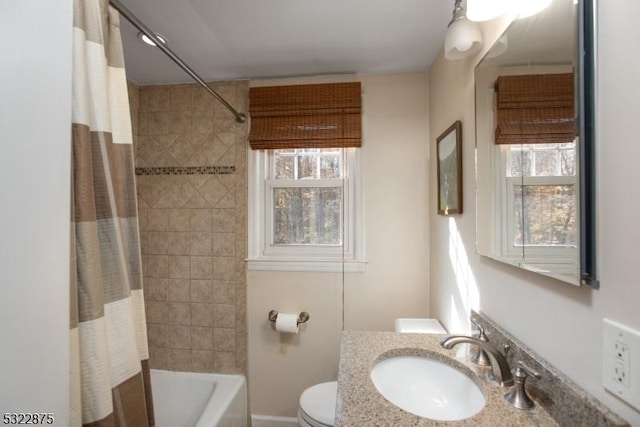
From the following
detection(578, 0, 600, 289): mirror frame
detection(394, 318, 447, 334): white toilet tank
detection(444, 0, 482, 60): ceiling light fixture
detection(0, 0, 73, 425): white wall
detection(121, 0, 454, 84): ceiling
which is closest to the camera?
detection(0, 0, 73, 425): white wall

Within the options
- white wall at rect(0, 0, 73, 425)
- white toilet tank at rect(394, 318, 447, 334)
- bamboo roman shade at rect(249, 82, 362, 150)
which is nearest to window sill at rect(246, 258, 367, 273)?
white toilet tank at rect(394, 318, 447, 334)

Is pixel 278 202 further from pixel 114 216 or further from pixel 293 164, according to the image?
pixel 114 216

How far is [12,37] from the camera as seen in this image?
0.48 metres

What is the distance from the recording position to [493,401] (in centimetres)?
77

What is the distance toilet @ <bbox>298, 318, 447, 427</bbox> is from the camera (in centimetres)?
139

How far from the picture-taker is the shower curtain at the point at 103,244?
69cm

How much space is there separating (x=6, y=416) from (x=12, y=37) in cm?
61

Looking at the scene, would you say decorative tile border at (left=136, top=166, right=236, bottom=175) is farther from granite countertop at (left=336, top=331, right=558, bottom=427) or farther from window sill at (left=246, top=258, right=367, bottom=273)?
granite countertop at (left=336, top=331, right=558, bottom=427)

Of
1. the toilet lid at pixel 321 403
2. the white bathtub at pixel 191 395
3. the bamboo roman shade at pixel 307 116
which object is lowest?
the white bathtub at pixel 191 395

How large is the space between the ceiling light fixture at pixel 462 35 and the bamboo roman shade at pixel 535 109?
0.21 metres

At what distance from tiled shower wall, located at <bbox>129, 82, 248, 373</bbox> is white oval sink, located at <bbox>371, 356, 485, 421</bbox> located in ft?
3.97

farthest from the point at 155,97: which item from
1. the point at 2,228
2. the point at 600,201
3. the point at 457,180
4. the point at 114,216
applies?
the point at 600,201

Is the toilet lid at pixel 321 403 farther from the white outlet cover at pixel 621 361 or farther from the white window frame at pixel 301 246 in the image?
the white outlet cover at pixel 621 361

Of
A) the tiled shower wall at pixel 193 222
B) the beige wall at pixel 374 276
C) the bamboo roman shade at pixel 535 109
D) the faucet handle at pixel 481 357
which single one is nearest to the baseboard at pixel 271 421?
the beige wall at pixel 374 276
